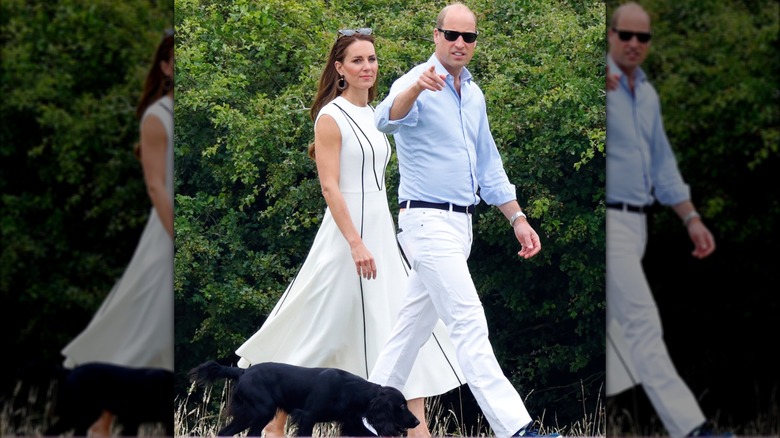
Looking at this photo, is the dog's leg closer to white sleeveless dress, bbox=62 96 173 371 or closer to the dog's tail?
the dog's tail

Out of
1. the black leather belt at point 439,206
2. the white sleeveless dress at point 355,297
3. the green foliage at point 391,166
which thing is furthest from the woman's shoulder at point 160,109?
the green foliage at point 391,166

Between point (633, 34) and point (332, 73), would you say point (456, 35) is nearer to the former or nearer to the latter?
point (332, 73)

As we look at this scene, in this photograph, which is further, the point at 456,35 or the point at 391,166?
the point at 391,166

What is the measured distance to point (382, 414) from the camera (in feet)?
18.0

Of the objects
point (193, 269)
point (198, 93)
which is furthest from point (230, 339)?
point (198, 93)

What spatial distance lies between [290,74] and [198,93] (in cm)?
79

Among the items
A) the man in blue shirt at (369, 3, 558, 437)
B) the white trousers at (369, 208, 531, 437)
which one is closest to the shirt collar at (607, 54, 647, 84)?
the man in blue shirt at (369, 3, 558, 437)

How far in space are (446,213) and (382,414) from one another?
2.76ft

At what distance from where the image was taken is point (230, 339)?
1136 cm

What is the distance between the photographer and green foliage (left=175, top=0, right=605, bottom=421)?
1059 centimetres

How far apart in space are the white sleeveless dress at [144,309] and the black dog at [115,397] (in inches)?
1.4

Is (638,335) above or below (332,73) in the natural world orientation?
below

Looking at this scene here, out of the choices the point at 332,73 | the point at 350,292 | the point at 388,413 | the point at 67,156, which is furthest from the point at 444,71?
the point at 67,156

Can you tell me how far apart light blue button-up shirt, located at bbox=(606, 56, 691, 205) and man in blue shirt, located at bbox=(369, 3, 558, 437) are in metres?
1.72
